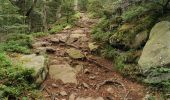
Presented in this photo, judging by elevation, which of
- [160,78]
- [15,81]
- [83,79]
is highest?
[160,78]

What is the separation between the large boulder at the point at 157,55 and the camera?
9.08m

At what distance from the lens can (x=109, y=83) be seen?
33.1 ft

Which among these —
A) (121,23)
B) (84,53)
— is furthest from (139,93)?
(121,23)

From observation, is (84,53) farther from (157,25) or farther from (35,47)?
(157,25)

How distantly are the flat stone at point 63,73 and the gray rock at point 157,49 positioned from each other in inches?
106

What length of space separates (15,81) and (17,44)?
11.9 feet

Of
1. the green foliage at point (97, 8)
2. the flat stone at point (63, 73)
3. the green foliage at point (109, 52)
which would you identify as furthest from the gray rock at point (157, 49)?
the green foliage at point (97, 8)

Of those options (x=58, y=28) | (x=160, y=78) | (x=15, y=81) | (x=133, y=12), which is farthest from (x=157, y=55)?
(x=58, y=28)

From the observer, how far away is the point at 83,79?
34.0 ft

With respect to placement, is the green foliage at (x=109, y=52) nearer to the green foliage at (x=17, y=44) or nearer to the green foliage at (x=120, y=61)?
the green foliage at (x=120, y=61)

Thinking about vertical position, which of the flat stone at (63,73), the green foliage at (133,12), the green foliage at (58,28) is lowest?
the green foliage at (58,28)

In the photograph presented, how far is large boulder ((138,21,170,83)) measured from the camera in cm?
908

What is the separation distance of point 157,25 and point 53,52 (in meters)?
5.08

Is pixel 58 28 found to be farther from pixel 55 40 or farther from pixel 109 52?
pixel 109 52
